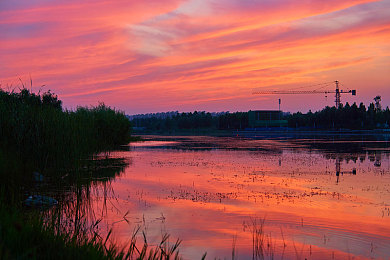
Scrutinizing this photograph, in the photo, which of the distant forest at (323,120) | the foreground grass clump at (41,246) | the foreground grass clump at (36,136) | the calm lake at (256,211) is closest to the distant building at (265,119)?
the distant forest at (323,120)

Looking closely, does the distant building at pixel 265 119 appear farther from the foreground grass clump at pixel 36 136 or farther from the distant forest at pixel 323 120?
the foreground grass clump at pixel 36 136

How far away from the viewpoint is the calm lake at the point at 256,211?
10.5 m

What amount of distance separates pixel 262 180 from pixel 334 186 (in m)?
3.92

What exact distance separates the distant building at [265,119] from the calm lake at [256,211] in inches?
5416

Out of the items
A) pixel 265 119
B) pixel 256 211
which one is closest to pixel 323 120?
pixel 265 119

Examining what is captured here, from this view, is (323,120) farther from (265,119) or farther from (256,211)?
(256,211)

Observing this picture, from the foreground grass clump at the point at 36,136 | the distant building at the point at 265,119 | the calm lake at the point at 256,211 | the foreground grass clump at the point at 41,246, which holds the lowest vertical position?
the calm lake at the point at 256,211

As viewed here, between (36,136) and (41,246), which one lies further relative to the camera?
(36,136)

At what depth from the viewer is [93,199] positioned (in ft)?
52.9

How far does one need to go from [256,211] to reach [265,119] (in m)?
156

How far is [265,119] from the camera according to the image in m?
167

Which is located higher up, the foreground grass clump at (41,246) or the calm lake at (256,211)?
the foreground grass clump at (41,246)

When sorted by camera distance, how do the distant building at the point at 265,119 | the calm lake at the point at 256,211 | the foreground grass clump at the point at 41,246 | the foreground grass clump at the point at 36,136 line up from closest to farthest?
the foreground grass clump at the point at 41,246
the calm lake at the point at 256,211
the foreground grass clump at the point at 36,136
the distant building at the point at 265,119

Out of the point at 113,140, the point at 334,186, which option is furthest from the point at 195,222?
the point at 113,140
